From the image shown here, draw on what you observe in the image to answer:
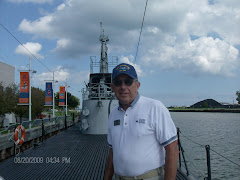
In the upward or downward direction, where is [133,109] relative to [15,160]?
upward

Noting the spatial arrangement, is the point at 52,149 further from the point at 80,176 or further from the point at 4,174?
the point at 80,176

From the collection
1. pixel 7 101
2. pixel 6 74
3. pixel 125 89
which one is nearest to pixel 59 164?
pixel 125 89

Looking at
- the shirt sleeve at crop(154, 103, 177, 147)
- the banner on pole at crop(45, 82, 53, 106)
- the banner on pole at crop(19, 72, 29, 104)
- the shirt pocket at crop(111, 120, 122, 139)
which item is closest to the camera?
the shirt sleeve at crop(154, 103, 177, 147)

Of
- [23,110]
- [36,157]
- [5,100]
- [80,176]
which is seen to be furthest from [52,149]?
[23,110]

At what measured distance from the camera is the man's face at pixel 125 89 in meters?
2.07

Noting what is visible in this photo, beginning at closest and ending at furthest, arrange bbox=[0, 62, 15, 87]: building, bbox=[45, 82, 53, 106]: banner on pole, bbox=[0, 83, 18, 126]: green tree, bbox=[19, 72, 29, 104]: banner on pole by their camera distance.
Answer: bbox=[19, 72, 29, 104]: banner on pole
bbox=[0, 83, 18, 126]: green tree
bbox=[45, 82, 53, 106]: banner on pole
bbox=[0, 62, 15, 87]: building

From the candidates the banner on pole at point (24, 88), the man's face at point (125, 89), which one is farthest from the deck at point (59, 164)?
the banner on pole at point (24, 88)

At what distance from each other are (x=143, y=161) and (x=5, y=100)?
23621 millimetres

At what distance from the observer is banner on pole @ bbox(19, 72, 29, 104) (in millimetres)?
16891

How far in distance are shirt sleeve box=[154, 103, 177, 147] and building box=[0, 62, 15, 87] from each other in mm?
35087

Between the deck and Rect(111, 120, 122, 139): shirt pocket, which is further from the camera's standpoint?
the deck

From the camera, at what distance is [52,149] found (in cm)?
910
